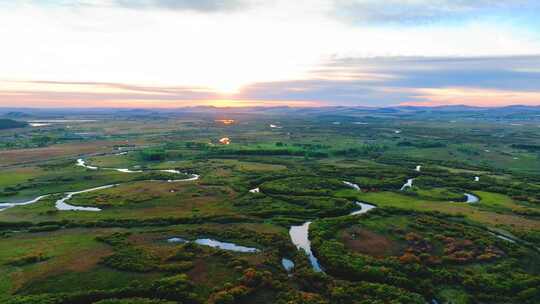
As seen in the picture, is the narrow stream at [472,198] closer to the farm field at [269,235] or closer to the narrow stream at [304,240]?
the farm field at [269,235]

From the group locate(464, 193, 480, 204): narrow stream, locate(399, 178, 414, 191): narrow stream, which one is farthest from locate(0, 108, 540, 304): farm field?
locate(464, 193, 480, 204): narrow stream

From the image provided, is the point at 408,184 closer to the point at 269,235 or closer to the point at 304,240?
the point at 304,240

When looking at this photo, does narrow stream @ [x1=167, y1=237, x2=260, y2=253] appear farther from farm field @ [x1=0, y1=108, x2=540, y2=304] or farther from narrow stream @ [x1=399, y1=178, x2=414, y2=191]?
narrow stream @ [x1=399, y1=178, x2=414, y2=191]

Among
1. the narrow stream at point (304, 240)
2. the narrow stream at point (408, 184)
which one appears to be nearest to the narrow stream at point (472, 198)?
the narrow stream at point (408, 184)

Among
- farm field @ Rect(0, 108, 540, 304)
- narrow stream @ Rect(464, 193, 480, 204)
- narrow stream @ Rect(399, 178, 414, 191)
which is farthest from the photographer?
narrow stream @ Rect(399, 178, 414, 191)

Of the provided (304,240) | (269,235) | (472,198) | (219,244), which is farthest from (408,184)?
(219,244)

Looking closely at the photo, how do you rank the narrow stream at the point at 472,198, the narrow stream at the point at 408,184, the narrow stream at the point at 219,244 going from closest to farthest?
the narrow stream at the point at 219,244, the narrow stream at the point at 472,198, the narrow stream at the point at 408,184

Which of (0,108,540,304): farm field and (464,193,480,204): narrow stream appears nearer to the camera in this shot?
(0,108,540,304): farm field

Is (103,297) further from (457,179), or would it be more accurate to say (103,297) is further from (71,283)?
(457,179)

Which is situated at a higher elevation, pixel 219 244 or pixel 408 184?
pixel 408 184

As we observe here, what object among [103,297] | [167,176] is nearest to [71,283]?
[103,297]

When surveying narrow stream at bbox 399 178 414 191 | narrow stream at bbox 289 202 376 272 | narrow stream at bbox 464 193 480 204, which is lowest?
narrow stream at bbox 289 202 376 272

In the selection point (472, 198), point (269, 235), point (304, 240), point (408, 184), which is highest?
point (408, 184)
